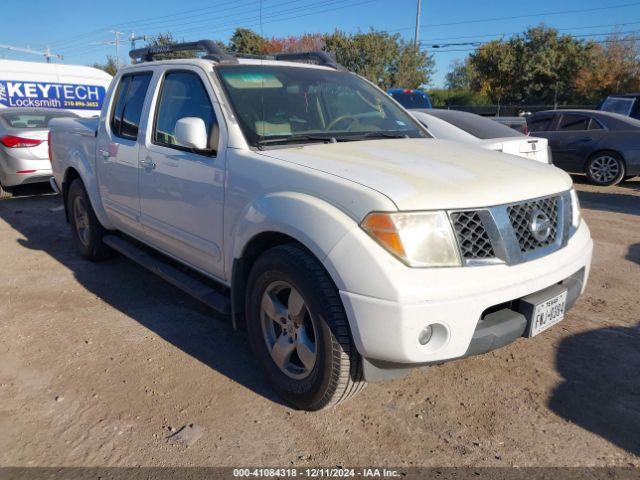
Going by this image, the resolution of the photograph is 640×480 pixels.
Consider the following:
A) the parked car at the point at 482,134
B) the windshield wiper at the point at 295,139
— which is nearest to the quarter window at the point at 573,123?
the parked car at the point at 482,134

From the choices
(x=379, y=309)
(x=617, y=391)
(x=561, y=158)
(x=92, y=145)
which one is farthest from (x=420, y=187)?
(x=561, y=158)

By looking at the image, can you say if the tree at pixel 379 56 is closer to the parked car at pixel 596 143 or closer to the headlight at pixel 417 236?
the parked car at pixel 596 143

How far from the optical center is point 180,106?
367 cm

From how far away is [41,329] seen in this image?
3.87 m

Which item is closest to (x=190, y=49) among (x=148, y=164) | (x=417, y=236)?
(x=148, y=164)

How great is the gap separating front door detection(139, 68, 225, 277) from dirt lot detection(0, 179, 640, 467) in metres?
0.67

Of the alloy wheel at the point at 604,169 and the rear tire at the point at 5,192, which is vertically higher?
the alloy wheel at the point at 604,169

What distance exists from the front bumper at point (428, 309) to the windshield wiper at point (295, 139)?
3.43 feet

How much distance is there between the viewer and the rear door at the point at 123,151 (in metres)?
4.11

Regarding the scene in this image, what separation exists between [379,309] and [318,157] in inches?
38.9

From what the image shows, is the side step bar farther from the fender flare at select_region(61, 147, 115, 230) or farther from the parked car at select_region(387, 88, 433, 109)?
the parked car at select_region(387, 88, 433, 109)

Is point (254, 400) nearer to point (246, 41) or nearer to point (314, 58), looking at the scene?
point (314, 58)

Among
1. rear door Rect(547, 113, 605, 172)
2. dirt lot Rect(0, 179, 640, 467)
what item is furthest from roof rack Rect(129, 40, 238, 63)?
rear door Rect(547, 113, 605, 172)

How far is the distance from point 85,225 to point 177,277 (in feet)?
6.90
